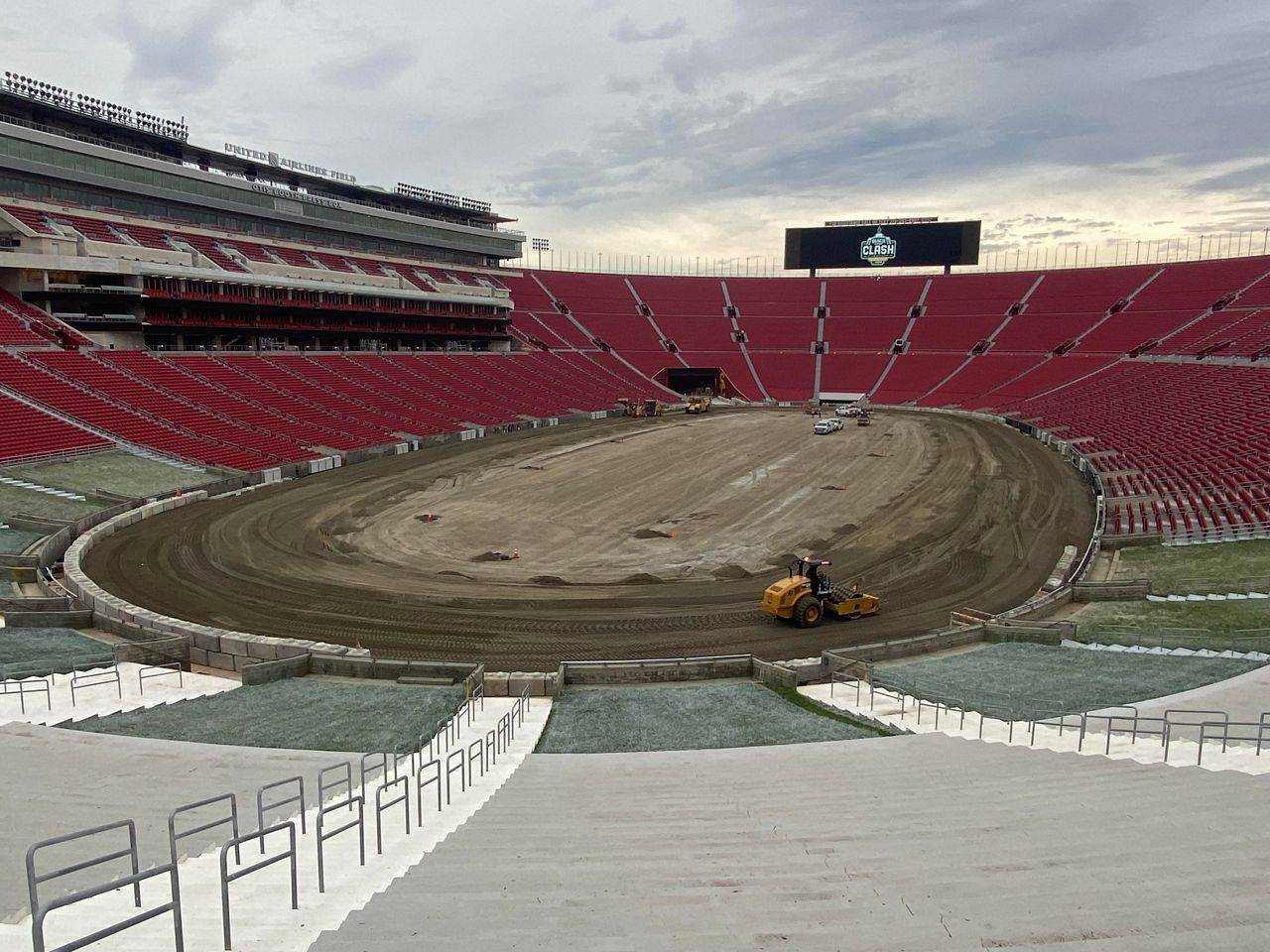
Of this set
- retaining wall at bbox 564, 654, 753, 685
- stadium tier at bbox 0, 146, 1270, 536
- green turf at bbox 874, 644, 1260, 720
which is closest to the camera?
green turf at bbox 874, 644, 1260, 720

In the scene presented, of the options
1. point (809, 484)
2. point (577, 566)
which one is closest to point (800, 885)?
point (577, 566)

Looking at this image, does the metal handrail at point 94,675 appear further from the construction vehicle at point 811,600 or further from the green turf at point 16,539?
the construction vehicle at point 811,600

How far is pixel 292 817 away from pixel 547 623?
13123mm

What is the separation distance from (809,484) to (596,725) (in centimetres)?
2887

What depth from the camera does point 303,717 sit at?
15359 millimetres

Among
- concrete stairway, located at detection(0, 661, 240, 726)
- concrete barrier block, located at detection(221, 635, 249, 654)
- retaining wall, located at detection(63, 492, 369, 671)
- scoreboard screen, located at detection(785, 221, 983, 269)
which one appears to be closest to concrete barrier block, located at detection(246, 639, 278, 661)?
retaining wall, located at detection(63, 492, 369, 671)

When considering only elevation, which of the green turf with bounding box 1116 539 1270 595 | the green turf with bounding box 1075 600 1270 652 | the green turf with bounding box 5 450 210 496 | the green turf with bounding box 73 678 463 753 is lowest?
the green turf with bounding box 73 678 463 753

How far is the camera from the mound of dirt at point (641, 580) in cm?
2686

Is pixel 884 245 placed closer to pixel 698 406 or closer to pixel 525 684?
pixel 698 406

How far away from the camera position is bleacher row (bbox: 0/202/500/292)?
2077 inches

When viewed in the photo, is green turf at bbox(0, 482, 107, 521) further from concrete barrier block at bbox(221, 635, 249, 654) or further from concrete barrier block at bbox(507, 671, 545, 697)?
concrete barrier block at bbox(507, 671, 545, 697)

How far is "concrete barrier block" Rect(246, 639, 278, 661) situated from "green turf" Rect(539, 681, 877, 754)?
305 inches

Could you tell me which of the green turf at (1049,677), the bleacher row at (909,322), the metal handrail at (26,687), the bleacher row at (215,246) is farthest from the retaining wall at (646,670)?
the bleacher row at (909,322)

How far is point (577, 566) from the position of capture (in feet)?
94.1
